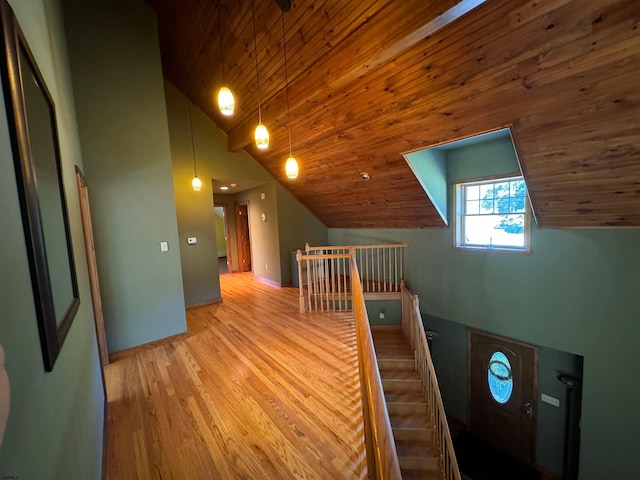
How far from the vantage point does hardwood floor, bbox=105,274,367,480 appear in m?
1.69

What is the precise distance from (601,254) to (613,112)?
2028 mm

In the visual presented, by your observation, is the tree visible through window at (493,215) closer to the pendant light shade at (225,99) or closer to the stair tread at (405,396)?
the stair tread at (405,396)

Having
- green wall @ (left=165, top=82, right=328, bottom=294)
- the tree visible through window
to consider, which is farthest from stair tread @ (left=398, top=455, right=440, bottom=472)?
green wall @ (left=165, top=82, right=328, bottom=294)

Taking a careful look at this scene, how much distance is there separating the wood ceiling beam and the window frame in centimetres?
293

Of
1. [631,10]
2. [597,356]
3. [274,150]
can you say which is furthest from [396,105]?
[597,356]

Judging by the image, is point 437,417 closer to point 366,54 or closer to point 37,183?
point 37,183

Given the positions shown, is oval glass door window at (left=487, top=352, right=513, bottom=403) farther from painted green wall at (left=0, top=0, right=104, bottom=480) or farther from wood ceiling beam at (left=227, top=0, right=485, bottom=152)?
painted green wall at (left=0, top=0, right=104, bottom=480)

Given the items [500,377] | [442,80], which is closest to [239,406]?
[442,80]

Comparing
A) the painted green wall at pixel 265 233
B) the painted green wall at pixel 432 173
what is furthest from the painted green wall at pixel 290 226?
the painted green wall at pixel 432 173

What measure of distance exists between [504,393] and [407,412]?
2482 mm

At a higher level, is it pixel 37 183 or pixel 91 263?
pixel 37 183

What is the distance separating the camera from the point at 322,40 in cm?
270

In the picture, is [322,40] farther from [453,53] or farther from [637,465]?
[637,465]

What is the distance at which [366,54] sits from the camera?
2410 mm
